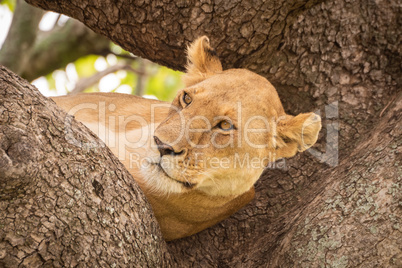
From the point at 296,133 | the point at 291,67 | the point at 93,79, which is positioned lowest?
the point at 296,133

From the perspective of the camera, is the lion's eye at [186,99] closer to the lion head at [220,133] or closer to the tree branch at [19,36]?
the lion head at [220,133]

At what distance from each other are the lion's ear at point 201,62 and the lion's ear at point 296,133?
67cm

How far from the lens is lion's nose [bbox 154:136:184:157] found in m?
2.98

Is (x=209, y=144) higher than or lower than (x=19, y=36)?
lower

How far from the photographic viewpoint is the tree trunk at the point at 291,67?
3570 millimetres

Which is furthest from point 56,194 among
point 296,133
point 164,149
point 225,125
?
point 296,133

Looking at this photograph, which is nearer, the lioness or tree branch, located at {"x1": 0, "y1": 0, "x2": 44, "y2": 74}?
the lioness

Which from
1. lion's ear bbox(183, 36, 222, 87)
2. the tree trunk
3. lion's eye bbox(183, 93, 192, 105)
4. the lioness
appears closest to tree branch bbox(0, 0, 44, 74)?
the tree trunk

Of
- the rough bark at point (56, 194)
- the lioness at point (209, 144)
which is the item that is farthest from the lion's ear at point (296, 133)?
the rough bark at point (56, 194)

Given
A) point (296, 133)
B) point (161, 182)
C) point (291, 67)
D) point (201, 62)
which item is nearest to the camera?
point (161, 182)

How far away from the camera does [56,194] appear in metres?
2.35

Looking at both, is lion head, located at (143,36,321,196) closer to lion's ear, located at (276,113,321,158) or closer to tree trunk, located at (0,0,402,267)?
lion's ear, located at (276,113,321,158)

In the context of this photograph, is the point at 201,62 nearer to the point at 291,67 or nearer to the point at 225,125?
the point at 225,125

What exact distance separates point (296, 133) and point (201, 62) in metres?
0.89
